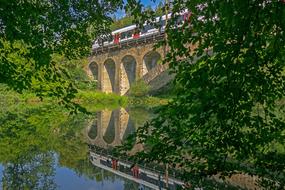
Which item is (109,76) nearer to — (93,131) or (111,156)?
(93,131)

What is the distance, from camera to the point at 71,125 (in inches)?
771

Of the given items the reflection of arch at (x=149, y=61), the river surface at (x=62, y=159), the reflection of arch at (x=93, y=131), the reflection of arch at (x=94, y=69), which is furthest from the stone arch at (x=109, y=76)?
the river surface at (x=62, y=159)

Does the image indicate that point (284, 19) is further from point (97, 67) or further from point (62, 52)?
point (97, 67)

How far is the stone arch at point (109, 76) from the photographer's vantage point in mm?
43250

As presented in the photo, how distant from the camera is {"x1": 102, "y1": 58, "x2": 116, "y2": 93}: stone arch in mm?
43250

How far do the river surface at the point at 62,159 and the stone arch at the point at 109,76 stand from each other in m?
24.2

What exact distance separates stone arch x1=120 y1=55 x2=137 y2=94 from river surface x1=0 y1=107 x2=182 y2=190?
21689 mm

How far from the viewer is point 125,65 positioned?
41.1 metres

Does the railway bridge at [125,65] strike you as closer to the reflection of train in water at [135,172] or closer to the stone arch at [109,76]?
the stone arch at [109,76]

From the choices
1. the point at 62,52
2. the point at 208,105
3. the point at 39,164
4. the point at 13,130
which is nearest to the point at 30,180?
the point at 39,164

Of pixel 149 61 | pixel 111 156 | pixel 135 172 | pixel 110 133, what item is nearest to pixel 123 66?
pixel 149 61

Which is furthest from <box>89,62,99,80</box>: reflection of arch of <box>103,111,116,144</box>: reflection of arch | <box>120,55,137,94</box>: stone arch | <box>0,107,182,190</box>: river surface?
<box>0,107,182,190</box>: river surface

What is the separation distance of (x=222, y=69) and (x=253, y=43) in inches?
10.2

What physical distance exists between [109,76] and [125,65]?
379 centimetres
